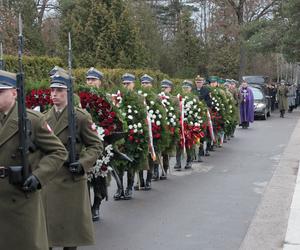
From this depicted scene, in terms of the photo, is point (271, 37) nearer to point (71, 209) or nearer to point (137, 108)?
point (137, 108)

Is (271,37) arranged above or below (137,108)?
above

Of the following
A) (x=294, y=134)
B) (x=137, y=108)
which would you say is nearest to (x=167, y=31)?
(x=294, y=134)

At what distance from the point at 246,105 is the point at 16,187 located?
18619mm

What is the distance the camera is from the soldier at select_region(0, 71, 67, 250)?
13.4 feet

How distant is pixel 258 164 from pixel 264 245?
664 centimetres

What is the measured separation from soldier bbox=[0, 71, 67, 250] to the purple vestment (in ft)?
60.1

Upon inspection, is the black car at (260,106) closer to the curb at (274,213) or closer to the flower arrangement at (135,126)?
the curb at (274,213)

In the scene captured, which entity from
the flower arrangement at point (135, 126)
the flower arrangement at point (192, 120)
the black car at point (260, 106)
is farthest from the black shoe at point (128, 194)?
the black car at point (260, 106)

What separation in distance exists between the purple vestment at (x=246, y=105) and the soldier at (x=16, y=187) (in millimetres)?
18321

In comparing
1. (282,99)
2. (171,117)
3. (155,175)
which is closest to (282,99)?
(282,99)

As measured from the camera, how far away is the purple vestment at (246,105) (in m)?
22.1

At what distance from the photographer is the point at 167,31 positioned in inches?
2235

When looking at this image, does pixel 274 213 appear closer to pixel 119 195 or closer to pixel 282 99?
pixel 119 195

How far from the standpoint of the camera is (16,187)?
4090mm
